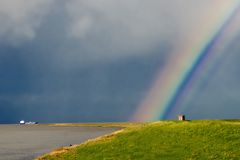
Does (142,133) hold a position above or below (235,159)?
above

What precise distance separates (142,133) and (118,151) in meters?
10.8

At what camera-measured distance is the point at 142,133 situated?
66625mm

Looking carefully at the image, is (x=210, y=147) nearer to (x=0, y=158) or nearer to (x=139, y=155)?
(x=139, y=155)

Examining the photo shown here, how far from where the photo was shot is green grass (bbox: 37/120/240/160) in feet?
168

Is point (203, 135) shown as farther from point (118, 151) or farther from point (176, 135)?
point (118, 151)

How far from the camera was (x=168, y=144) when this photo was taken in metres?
56.8

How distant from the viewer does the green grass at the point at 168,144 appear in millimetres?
51219

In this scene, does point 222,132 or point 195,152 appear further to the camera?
point 222,132

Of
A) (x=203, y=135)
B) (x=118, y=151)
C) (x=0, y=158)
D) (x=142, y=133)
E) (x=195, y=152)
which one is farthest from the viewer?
(x=0, y=158)

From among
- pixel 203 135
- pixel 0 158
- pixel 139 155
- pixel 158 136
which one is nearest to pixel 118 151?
pixel 139 155

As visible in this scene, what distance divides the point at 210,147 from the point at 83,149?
18.1 meters

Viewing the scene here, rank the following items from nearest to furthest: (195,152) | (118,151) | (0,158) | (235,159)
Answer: (235,159)
(195,152)
(118,151)
(0,158)

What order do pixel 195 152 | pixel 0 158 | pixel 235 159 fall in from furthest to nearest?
pixel 0 158 < pixel 195 152 < pixel 235 159

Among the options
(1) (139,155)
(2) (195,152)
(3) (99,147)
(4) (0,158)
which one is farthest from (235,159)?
(4) (0,158)
